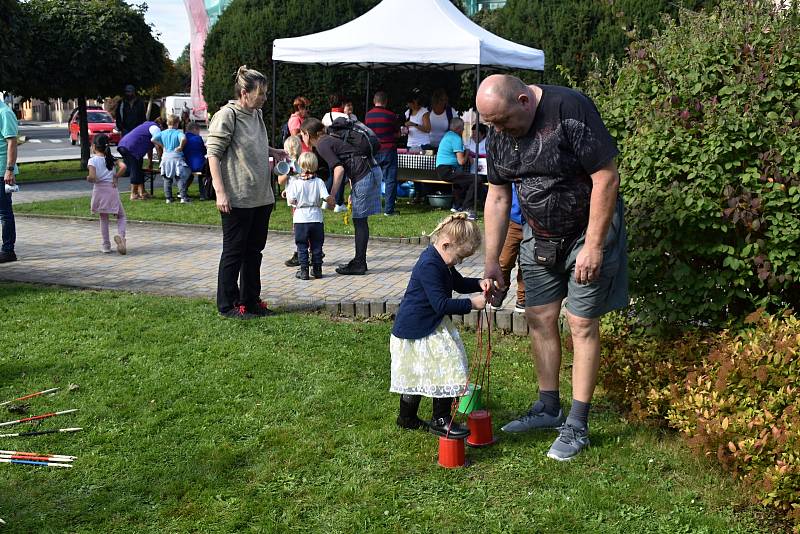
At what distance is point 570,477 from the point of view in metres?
4.04

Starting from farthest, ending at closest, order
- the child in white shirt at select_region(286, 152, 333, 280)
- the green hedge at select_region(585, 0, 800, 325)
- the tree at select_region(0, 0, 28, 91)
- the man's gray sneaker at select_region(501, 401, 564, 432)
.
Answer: the tree at select_region(0, 0, 28, 91), the child in white shirt at select_region(286, 152, 333, 280), the man's gray sneaker at select_region(501, 401, 564, 432), the green hedge at select_region(585, 0, 800, 325)

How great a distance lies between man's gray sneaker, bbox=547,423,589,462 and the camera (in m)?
4.22

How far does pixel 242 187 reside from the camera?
21.7 ft

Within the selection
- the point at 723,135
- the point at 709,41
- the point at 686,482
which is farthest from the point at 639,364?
the point at 709,41

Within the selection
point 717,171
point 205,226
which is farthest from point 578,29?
point 717,171

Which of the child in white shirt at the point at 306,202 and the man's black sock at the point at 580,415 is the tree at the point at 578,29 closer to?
the child in white shirt at the point at 306,202

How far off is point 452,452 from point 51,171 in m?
19.9

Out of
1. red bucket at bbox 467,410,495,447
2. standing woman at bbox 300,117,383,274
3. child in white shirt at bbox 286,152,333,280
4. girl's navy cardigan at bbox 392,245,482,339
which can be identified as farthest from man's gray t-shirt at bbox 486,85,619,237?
standing woman at bbox 300,117,383,274

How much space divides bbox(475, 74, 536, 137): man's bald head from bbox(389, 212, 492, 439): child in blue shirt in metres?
0.55

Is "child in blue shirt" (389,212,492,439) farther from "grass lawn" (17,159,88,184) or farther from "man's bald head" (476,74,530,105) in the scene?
"grass lawn" (17,159,88,184)

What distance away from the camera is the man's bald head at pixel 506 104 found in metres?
3.95

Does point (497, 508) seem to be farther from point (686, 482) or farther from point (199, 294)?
point (199, 294)

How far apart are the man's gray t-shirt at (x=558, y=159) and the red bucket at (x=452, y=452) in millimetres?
1115

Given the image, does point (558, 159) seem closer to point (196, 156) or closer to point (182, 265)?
point (182, 265)
